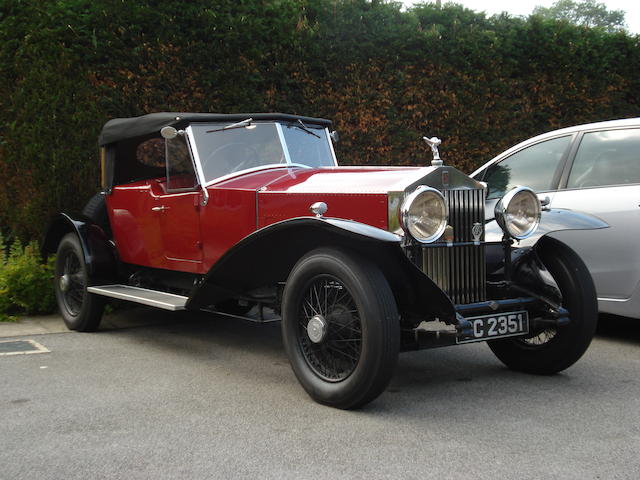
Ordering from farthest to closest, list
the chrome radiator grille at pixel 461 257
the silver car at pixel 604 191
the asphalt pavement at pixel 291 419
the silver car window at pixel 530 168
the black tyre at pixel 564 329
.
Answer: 1. the silver car window at pixel 530 168
2. the silver car at pixel 604 191
3. the black tyre at pixel 564 329
4. the chrome radiator grille at pixel 461 257
5. the asphalt pavement at pixel 291 419

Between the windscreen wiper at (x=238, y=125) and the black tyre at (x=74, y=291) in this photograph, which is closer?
the windscreen wiper at (x=238, y=125)

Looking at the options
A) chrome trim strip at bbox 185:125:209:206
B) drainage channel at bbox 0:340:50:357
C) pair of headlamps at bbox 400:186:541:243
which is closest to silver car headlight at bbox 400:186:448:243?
pair of headlamps at bbox 400:186:541:243

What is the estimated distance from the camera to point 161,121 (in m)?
5.61

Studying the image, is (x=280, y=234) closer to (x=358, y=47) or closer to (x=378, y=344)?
(x=378, y=344)

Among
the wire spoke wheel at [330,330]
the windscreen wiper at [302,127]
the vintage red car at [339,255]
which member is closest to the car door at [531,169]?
the vintage red car at [339,255]

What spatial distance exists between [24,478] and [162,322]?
363 centimetres

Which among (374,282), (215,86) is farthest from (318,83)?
(374,282)

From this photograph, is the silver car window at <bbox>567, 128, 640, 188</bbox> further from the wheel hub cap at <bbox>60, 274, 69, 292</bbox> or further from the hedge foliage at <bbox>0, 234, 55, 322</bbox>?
the hedge foliage at <bbox>0, 234, 55, 322</bbox>

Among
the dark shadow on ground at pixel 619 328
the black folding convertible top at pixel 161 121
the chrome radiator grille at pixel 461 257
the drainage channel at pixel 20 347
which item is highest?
the black folding convertible top at pixel 161 121

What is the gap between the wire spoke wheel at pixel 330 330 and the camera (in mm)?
3906

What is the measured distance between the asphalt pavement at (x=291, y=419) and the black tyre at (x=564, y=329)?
0.35 ft

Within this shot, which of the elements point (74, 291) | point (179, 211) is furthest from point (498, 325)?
point (74, 291)

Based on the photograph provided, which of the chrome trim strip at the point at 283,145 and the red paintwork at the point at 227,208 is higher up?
the chrome trim strip at the point at 283,145

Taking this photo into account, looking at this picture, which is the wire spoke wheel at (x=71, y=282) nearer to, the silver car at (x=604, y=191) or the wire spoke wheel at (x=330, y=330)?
the wire spoke wheel at (x=330, y=330)
